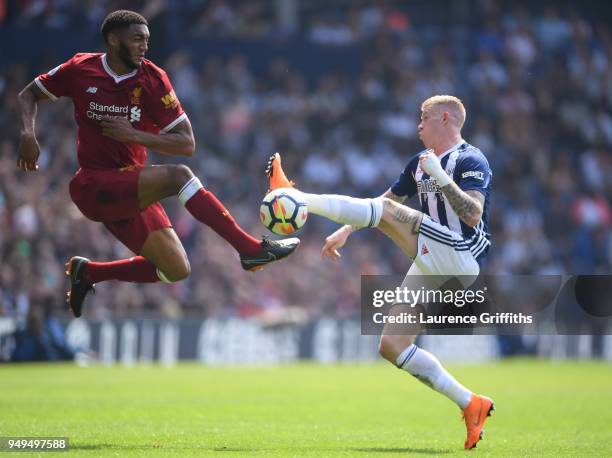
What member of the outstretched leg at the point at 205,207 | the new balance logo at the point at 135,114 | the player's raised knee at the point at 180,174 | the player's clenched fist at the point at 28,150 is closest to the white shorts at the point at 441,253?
the outstretched leg at the point at 205,207

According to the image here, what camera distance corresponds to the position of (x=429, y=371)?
8.48 meters

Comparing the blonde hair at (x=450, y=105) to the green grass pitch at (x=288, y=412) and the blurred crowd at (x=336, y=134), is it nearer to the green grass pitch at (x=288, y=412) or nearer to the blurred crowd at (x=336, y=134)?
the green grass pitch at (x=288, y=412)

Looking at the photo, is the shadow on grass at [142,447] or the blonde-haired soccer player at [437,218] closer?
the shadow on grass at [142,447]

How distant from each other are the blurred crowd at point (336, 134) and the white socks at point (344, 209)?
1041 cm

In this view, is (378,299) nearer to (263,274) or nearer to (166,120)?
(263,274)

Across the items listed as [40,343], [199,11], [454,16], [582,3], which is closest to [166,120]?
[40,343]

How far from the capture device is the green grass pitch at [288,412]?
8188 millimetres

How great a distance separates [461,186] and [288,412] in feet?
13.1

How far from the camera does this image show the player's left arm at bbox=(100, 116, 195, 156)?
8227mm

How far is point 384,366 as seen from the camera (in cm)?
2133

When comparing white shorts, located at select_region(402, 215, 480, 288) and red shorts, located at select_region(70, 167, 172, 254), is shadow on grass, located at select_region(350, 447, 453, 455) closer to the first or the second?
white shorts, located at select_region(402, 215, 480, 288)

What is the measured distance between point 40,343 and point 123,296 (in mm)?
1805

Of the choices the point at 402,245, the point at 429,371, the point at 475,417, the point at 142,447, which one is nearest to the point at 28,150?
the point at 142,447

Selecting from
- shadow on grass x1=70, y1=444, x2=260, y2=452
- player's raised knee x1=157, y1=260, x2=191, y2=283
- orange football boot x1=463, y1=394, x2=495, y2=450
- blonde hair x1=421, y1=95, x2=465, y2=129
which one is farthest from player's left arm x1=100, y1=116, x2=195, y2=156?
orange football boot x1=463, y1=394, x2=495, y2=450
